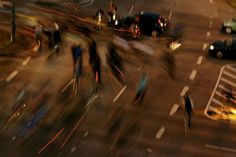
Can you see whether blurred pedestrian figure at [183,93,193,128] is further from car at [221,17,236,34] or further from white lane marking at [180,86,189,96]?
car at [221,17,236,34]

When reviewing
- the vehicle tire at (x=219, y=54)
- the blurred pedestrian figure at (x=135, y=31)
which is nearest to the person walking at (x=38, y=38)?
the blurred pedestrian figure at (x=135, y=31)

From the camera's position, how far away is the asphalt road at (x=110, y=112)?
26.7 meters

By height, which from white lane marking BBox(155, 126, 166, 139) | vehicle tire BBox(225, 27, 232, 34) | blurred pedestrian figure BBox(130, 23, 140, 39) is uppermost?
vehicle tire BBox(225, 27, 232, 34)

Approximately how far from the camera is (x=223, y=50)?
39.2m

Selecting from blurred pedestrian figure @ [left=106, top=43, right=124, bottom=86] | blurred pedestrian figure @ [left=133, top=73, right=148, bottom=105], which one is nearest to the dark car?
blurred pedestrian figure @ [left=106, top=43, right=124, bottom=86]

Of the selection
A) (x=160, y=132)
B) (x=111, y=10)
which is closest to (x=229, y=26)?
(x=111, y=10)

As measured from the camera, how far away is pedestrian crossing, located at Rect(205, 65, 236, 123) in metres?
31.0

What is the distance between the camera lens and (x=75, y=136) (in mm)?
27375

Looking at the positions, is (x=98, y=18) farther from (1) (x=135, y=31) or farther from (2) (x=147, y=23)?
(2) (x=147, y=23)

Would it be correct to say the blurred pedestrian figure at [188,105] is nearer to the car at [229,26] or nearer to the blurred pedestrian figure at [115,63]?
the blurred pedestrian figure at [115,63]

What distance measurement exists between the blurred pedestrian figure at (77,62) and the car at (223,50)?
9128 mm

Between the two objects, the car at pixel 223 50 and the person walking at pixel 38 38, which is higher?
the car at pixel 223 50

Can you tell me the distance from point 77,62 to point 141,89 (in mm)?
5035

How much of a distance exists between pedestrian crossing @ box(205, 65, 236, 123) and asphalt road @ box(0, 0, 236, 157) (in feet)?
1.31
